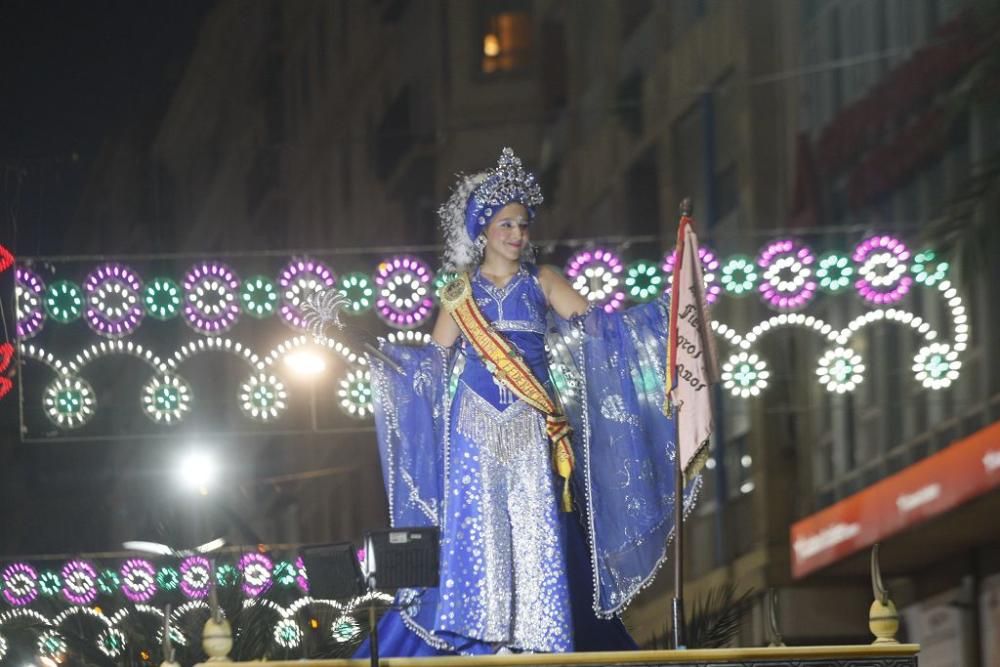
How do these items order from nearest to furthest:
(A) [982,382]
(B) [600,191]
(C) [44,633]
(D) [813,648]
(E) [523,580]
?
(D) [813,648]
(E) [523,580]
(C) [44,633]
(A) [982,382]
(B) [600,191]

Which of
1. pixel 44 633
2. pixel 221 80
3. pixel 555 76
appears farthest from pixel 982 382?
pixel 221 80

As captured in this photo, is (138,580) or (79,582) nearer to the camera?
(138,580)

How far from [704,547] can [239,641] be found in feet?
53.0

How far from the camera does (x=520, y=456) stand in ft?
38.3

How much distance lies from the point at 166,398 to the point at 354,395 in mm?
1345

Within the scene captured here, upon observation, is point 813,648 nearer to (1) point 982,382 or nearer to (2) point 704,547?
(1) point 982,382

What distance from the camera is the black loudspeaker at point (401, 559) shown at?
404 inches

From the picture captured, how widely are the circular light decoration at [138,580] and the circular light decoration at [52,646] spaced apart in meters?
0.43

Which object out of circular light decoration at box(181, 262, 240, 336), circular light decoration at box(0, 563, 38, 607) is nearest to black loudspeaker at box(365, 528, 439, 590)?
circular light decoration at box(181, 262, 240, 336)

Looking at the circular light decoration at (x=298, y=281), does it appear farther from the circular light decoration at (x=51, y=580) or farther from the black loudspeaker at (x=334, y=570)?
the black loudspeaker at (x=334, y=570)

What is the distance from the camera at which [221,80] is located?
1736 inches

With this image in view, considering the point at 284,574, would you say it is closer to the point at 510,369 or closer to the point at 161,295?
→ the point at 510,369

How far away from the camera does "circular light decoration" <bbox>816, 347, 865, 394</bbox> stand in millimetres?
18734

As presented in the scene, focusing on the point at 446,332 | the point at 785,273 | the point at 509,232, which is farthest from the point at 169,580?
the point at 785,273
